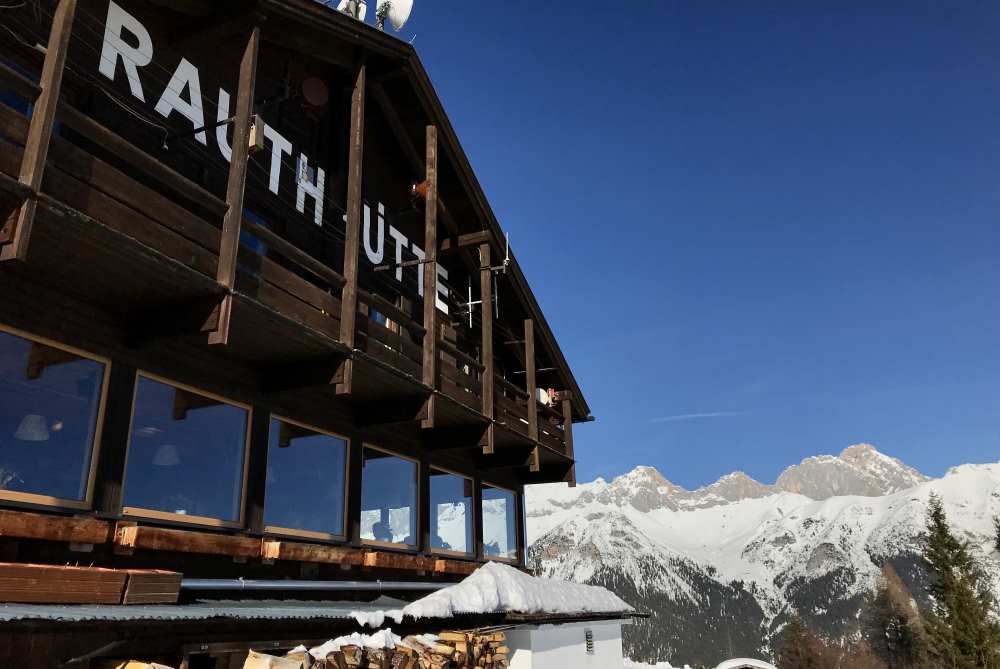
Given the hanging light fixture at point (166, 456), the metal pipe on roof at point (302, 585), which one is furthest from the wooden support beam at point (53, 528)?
the metal pipe on roof at point (302, 585)

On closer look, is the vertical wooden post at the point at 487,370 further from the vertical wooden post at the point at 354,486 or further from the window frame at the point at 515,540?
the window frame at the point at 515,540

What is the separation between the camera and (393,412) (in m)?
14.0

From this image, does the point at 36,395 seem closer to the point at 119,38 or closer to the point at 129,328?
the point at 129,328

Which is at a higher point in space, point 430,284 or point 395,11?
point 395,11

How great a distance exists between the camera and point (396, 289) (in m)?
17.0

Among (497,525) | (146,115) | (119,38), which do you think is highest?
(119,38)

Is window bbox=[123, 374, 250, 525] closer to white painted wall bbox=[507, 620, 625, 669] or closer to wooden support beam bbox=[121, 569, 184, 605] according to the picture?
wooden support beam bbox=[121, 569, 184, 605]

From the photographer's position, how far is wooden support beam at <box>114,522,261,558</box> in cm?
930

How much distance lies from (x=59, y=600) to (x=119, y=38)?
7.24m

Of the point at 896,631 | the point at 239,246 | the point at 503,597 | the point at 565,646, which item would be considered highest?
the point at 239,246

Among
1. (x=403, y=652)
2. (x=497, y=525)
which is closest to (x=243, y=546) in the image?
(x=403, y=652)

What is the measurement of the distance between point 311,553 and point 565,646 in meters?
5.95

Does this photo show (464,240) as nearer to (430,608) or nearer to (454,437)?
(454,437)

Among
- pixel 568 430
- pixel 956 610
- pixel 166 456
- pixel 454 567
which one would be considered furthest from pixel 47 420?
pixel 956 610
